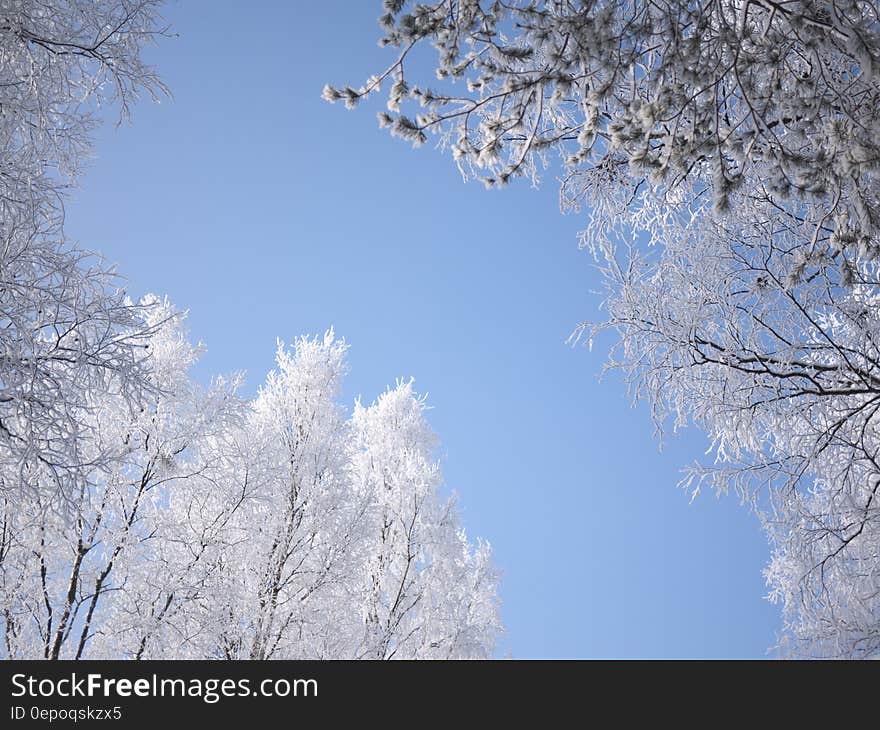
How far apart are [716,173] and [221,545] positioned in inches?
259

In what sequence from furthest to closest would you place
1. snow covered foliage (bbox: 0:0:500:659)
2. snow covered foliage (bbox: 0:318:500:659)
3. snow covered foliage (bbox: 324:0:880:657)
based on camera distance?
snow covered foliage (bbox: 0:318:500:659)
snow covered foliage (bbox: 0:0:500:659)
snow covered foliage (bbox: 324:0:880:657)

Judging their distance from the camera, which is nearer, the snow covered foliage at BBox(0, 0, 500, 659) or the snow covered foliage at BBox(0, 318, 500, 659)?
the snow covered foliage at BBox(0, 0, 500, 659)

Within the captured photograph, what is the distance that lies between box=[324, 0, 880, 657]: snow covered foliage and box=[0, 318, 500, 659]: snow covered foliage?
4183 millimetres

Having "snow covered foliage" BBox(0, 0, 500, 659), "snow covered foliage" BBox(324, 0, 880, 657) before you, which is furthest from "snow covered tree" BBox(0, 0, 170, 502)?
"snow covered foliage" BBox(324, 0, 880, 657)

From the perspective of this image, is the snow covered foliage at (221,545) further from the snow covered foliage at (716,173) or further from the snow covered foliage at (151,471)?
the snow covered foliage at (716,173)

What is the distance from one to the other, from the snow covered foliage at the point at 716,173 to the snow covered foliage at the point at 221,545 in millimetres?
4183

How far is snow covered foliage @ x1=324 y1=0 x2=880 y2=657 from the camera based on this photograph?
3.05 metres

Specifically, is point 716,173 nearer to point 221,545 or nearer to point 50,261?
point 50,261

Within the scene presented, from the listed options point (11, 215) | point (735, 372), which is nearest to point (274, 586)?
point (11, 215)

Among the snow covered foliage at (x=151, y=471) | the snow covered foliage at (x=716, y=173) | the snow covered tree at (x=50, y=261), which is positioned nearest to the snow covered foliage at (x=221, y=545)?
the snow covered foliage at (x=151, y=471)

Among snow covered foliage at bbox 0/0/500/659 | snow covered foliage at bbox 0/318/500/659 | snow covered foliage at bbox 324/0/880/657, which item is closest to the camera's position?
snow covered foliage at bbox 324/0/880/657

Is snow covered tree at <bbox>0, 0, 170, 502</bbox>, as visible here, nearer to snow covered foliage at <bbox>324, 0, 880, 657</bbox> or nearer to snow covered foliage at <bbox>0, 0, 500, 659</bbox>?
snow covered foliage at <bbox>0, 0, 500, 659</bbox>

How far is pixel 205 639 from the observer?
6645mm
